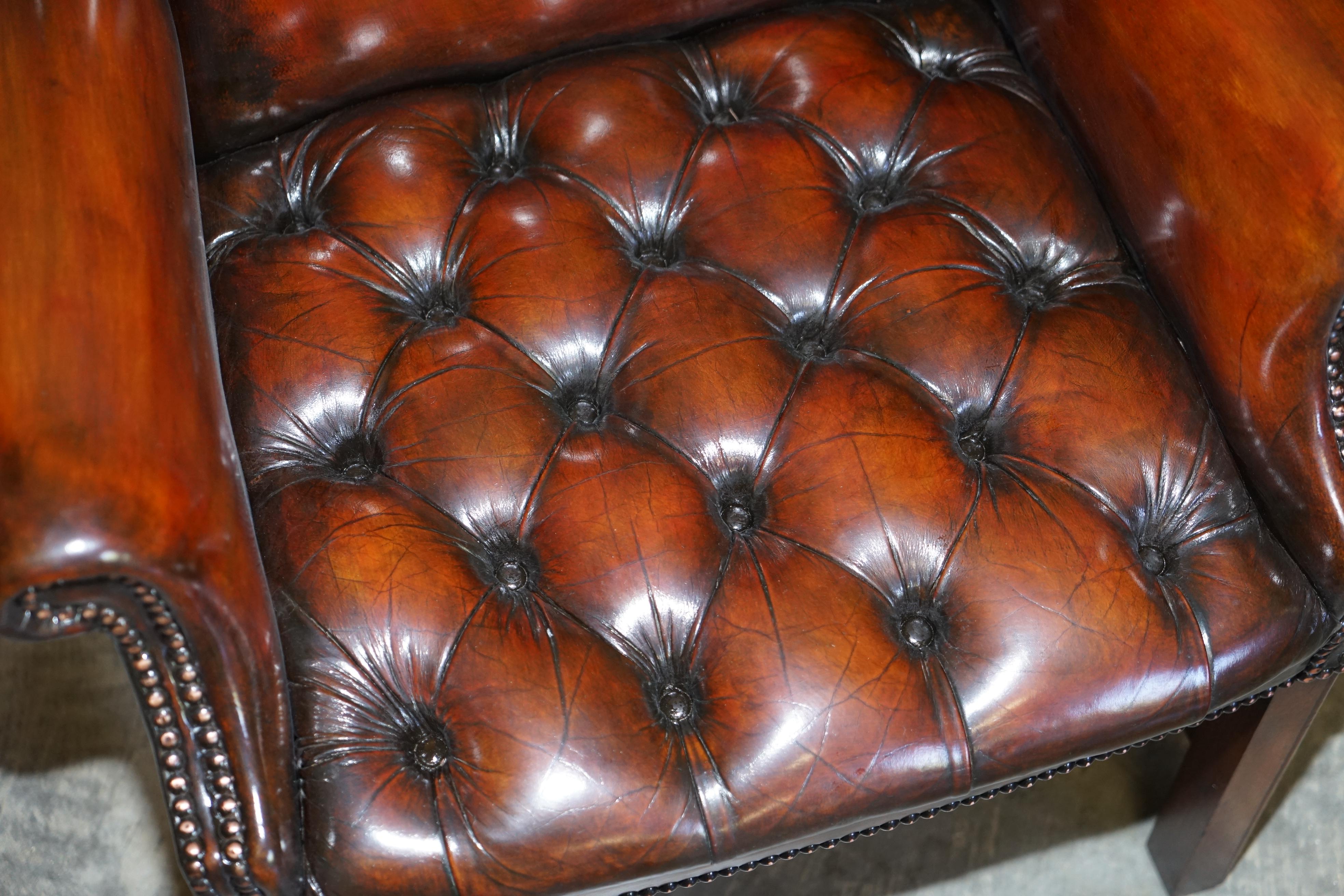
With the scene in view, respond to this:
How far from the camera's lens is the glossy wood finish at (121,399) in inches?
21.8

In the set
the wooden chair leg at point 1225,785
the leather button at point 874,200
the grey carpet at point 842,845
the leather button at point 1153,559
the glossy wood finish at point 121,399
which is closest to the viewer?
the glossy wood finish at point 121,399

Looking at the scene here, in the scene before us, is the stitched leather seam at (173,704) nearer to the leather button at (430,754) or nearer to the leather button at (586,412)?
the leather button at (430,754)

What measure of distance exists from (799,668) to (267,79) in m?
0.59

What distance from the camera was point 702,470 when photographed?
793 mm

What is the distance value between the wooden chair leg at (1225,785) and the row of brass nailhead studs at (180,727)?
797mm

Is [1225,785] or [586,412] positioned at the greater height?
[586,412]

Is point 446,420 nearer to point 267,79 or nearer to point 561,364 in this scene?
point 561,364

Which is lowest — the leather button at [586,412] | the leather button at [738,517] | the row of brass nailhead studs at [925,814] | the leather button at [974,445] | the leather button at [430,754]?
the row of brass nailhead studs at [925,814]

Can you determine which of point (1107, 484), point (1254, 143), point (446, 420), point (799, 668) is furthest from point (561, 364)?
point (1254, 143)

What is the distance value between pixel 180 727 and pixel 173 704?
0.5 inches

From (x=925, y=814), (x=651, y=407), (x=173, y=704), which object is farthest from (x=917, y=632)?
(x=173, y=704)

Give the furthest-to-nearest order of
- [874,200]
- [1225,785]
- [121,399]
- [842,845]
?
1. [842,845]
2. [1225,785]
3. [874,200]
4. [121,399]

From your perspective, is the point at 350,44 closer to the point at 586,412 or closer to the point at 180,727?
the point at 586,412

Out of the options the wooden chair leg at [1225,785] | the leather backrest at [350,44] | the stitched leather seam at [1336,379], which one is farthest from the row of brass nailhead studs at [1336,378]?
the leather backrest at [350,44]
